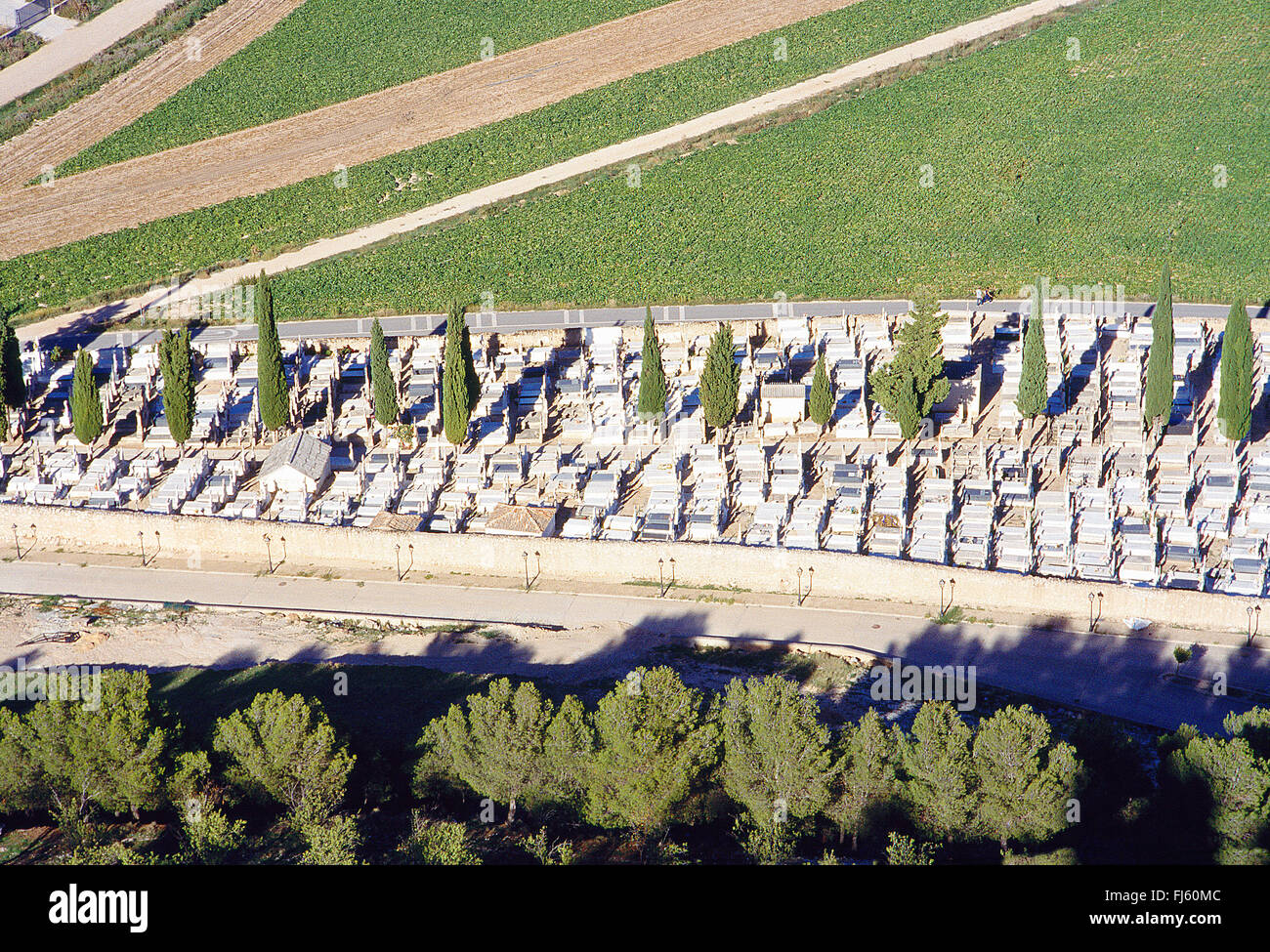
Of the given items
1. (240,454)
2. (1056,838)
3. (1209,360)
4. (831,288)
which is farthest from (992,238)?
(1056,838)

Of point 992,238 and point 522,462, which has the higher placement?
point 992,238

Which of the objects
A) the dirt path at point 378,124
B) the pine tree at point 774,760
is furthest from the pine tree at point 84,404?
the pine tree at point 774,760

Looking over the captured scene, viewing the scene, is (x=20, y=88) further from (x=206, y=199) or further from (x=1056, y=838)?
(x=1056, y=838)

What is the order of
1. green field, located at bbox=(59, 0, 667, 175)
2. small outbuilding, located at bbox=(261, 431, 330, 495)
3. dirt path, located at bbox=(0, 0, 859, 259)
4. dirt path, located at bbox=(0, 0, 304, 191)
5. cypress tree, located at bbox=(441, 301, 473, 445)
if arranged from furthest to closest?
green field, located at bbox=(59, 0, 667, 175)
dirt path, located at bbox=(0, 0, 304, 191)
dirt path, located at bbox=(0, 0, 859, 259)
cypress tree, located at bbox=(441, 301, 473, 445)
small outbuilding, located at bbox=(261, 431, 330, 495)

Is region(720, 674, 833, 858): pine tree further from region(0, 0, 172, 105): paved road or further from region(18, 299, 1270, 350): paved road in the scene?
region(0, 0, 172, 105): paved road

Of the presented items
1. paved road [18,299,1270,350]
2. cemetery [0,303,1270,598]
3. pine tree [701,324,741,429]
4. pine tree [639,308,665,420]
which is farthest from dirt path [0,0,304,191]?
pine tree [701,324,741,429]

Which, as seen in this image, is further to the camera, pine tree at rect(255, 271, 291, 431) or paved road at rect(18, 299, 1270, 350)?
paved road at rect(18, 299, 1270, 350)
